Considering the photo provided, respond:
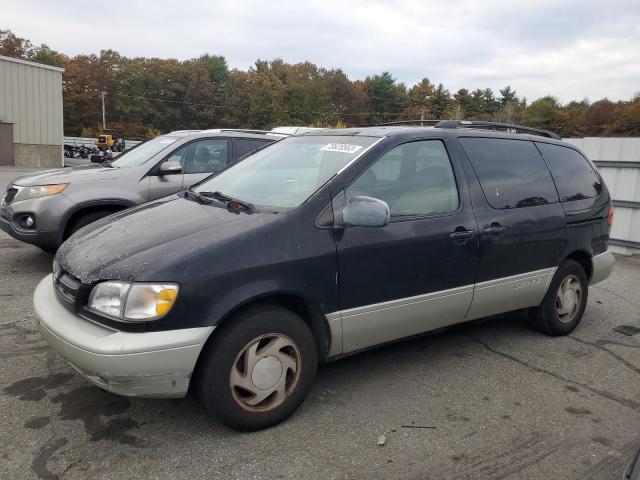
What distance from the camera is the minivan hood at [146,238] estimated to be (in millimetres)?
2695

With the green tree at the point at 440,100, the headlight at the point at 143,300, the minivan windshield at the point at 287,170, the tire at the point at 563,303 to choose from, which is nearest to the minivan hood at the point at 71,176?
the minivan windshield at the point at 287,170

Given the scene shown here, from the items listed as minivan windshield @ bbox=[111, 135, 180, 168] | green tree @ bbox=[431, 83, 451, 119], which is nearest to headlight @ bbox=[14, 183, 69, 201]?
minivan windshield @ bbox=[111, 135, 180, 168]

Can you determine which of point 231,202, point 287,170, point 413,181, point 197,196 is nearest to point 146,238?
point 231,202

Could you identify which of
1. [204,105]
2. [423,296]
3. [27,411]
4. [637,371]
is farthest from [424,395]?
[204,105]

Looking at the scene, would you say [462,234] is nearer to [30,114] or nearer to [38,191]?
[38,191]

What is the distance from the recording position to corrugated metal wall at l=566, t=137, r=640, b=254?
8.35 m

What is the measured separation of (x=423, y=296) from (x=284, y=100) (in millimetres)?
82239

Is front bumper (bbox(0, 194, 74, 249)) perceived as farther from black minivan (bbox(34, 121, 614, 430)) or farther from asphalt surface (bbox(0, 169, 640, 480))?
black minivan (bbox(34, 121, 614, 430))

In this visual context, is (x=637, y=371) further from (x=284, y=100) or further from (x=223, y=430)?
(x=284, y=100)

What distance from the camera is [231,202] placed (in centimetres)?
329

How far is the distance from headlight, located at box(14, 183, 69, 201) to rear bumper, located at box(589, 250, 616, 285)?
5.39m

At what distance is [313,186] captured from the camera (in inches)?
127

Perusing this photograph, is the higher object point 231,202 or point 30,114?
point 30,114

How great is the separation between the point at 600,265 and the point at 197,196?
3.68 meters
